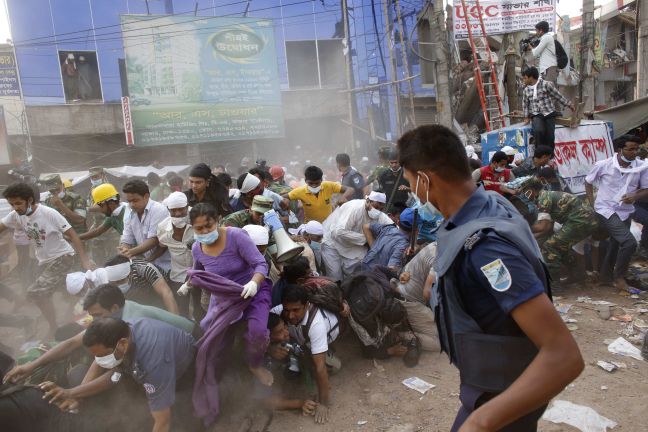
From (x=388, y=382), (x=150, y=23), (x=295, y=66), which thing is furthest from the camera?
(x=295, y=66)

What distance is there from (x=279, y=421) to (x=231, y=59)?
15143 millimetres

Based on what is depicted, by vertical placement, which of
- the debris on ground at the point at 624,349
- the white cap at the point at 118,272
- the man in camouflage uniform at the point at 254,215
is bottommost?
the debris on ground at the point at 624,349

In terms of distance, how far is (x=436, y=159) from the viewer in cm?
145

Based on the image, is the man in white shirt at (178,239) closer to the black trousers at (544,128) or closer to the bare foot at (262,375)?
the bare foot at (262,375)

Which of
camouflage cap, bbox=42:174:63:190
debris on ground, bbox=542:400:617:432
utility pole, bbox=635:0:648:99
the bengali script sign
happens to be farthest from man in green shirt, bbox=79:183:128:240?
the bengali script sign

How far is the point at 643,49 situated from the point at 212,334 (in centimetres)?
1121

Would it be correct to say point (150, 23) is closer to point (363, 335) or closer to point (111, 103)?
point (111, 103)

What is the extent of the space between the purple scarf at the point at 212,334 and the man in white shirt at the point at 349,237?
188cm

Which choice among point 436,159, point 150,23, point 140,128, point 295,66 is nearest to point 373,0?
point 295,66

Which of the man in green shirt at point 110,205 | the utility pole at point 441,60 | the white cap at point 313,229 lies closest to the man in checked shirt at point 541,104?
the utility pole at point 441,60

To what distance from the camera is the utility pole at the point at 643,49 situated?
9.76 m

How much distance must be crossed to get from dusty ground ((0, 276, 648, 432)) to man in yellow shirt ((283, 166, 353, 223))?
2.00 m

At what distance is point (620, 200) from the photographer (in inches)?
207

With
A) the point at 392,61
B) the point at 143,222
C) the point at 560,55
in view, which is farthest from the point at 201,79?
the point at 143,222
